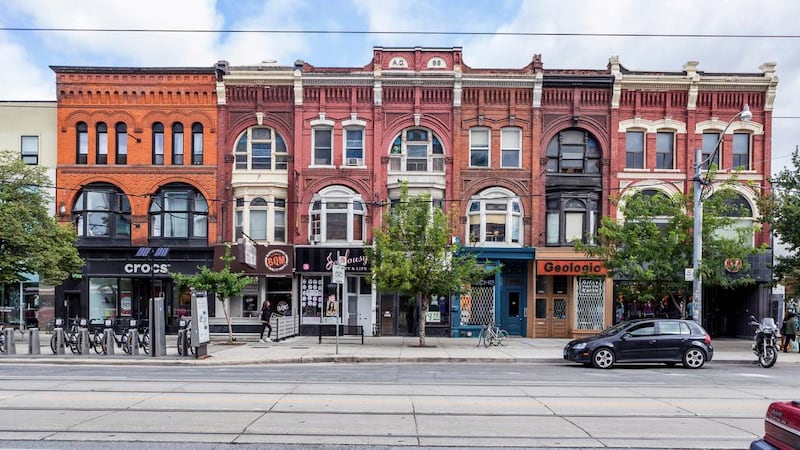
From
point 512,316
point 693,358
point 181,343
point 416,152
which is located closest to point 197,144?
point 416,152

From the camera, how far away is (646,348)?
738 inches

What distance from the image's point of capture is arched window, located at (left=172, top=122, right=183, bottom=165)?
29.7 meters

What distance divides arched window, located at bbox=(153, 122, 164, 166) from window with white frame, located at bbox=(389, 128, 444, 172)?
34.5 ft

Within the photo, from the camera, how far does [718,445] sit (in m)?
8.37

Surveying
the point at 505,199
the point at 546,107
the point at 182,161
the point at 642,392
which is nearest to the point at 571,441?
the point at 642,392

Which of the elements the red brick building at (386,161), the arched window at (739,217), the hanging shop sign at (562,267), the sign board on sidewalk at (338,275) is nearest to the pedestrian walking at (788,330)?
the arched window at (739,217)

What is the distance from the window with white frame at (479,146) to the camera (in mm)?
29641

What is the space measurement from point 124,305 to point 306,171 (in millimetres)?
10419

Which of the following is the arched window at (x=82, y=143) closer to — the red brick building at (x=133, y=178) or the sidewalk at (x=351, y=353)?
the red brick building at (x=133, y=178)

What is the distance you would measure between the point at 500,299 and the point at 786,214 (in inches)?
462

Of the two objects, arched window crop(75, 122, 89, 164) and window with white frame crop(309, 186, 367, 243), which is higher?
arched window crop(75, 122, 89, 164)

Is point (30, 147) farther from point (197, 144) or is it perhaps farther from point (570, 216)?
point (570, 216)

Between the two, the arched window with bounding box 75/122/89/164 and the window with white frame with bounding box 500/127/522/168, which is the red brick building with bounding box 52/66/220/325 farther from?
the window with white frame with bounding box 500/127/522/168

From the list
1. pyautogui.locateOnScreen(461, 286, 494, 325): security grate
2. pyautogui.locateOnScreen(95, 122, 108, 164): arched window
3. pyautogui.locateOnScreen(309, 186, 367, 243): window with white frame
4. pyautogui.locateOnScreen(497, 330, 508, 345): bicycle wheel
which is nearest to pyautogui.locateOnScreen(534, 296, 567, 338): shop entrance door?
pyautogui.locateOnScreen(461, 286, 494, 325): security grate
